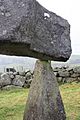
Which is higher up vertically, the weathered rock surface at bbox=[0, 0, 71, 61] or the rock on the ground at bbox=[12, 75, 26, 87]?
the weathered rock surface at bbox=[0, 0, 71, 61]

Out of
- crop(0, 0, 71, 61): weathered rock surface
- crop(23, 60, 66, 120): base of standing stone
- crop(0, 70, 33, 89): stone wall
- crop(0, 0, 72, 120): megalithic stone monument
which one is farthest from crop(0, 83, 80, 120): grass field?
crop(0, 0, 71, 61): weathered rock surface

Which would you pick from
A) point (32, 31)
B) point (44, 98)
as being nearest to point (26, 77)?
point (44, 98)

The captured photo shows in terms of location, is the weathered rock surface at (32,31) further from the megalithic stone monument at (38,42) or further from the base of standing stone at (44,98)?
the base of standing stone at (44,98)

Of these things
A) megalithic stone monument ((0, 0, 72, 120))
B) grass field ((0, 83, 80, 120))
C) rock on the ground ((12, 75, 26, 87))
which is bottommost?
grass field ((0, 83, 80, 120))

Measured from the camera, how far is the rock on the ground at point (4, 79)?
1999cm

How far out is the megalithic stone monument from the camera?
7.43 meters

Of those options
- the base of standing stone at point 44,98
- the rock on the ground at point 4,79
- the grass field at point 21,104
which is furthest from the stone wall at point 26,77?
the base of standing stone at point 44,98

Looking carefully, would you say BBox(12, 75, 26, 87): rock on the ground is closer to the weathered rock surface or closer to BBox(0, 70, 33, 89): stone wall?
BBox(0, 70, 33, 89): stone wall

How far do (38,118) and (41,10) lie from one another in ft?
9.15

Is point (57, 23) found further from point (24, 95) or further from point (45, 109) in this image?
point (24, 95)

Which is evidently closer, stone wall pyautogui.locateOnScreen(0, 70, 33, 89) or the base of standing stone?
the base of standing stone

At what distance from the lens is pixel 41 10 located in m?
8.23

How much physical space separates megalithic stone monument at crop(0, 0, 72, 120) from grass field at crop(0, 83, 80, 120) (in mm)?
2439

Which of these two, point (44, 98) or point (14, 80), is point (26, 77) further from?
point (44, 98)
